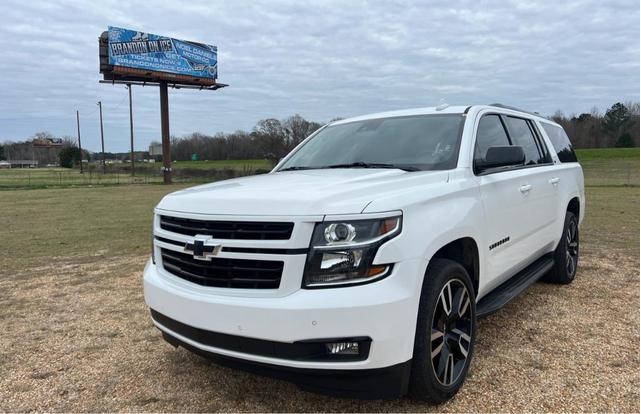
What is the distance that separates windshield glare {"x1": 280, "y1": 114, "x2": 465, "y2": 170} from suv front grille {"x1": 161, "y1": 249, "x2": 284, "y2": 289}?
1.55 meters

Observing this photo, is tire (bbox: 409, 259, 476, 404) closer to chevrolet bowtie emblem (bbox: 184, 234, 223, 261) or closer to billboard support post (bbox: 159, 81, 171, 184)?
chevrolet bowtie emblem (bbox: 184, 234, 223, 261)

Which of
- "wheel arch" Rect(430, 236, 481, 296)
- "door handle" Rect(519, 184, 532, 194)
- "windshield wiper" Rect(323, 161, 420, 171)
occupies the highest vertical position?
"windshield wiper" Rect(323, 161, 420, 171)

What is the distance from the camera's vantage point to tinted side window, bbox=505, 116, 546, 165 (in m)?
4.76

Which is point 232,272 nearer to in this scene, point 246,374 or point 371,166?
point 246,374

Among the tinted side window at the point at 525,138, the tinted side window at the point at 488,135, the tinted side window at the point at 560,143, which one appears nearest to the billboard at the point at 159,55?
the tinted side window at the point at 560,143

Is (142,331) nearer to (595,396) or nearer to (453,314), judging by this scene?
(453,314)

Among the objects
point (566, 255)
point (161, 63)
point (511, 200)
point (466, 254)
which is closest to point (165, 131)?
point (161, 63)

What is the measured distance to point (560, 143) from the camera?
240 inches

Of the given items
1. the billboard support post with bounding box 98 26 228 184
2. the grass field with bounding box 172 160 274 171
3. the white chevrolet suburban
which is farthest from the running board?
the billboard support post with bounding box 98 26 228 184

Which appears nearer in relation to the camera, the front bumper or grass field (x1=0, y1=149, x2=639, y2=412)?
the front bumper

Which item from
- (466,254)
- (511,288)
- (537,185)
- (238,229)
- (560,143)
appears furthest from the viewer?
(560,143)

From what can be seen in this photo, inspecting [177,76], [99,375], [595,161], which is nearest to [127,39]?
[177,76]

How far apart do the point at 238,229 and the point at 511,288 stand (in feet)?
8.19

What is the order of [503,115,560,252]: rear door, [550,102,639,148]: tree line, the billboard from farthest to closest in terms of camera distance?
1. [550,102,639,148]: tree line
2. the billboard
3. [503,115,560,252]: rear door
